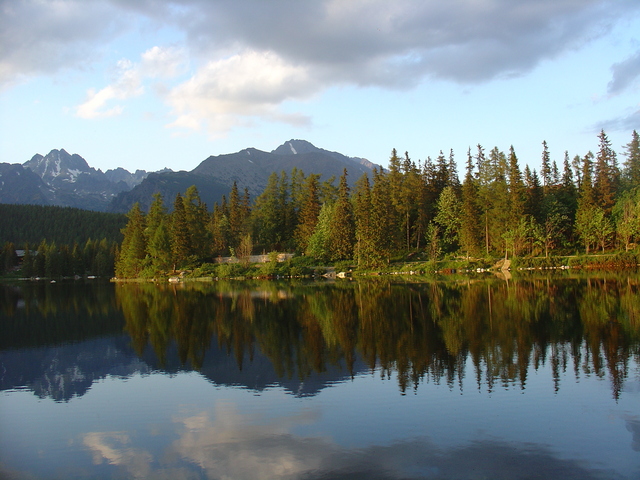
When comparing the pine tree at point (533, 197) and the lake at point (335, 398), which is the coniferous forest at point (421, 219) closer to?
the pine tree at point (533, 197)

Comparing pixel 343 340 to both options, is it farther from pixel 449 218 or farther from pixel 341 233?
pixel 449 218

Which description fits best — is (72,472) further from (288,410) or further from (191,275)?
(191,275)

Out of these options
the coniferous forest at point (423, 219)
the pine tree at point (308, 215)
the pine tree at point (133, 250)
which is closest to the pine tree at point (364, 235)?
the coniferous forest at point (423, 219)

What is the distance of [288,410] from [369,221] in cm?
6053

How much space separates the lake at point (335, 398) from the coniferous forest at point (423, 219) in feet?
146

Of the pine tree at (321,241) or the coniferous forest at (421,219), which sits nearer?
the coniferous forest at (421,219)

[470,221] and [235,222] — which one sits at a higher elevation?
[235,222]

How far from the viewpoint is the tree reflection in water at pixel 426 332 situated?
16016mm

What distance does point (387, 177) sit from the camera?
277 feet

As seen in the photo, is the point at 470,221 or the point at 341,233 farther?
the point at 341,233

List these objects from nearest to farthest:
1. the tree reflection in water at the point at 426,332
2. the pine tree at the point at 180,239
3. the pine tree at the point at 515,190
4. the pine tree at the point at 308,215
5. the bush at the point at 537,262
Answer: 1. the tree reflection in water at the point at 426,332
2. the bush at the point at 537,262
3. the pine tree at the point at 515,190
4. the pine tree at the point at 180,239
5. the pine tree at the point at 308,215

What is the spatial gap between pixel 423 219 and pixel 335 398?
69512mm

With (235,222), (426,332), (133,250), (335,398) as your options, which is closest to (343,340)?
(426,332)

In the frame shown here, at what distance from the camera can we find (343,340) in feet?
69.4
